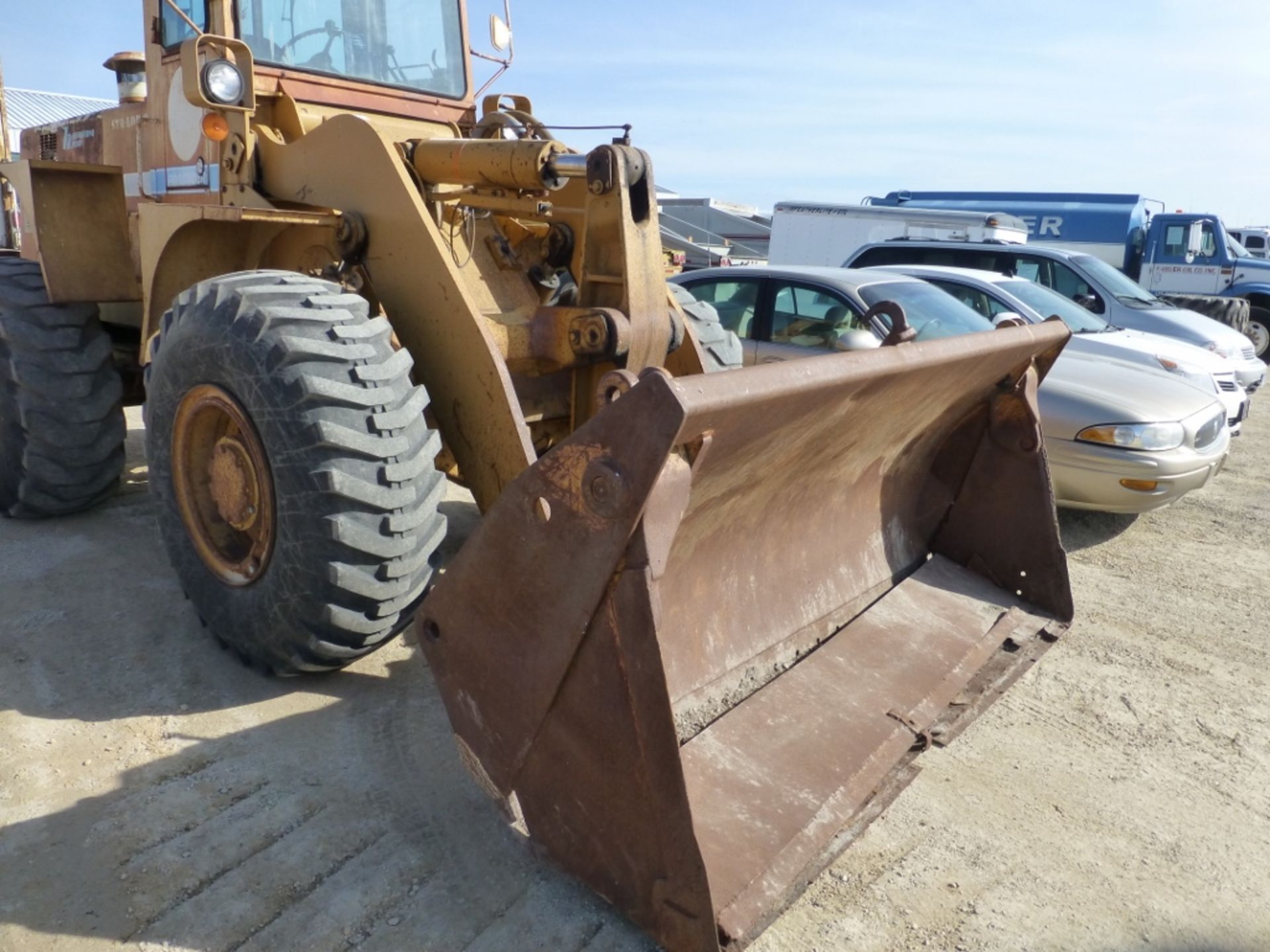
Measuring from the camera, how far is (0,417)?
4.53 m

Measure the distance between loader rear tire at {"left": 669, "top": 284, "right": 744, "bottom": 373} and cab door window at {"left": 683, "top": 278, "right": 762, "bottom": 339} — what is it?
6.43 ft

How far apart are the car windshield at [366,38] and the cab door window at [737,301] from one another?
2.52 meters

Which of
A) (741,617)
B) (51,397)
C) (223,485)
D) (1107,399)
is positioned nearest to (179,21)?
(51,397)

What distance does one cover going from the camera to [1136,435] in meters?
5.45

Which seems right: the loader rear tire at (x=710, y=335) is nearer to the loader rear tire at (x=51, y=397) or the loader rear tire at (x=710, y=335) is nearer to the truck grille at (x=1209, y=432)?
the loader rear tire at (x=51, y=397)

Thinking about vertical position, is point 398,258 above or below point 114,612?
above

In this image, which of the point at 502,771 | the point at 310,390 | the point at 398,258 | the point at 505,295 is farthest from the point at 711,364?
the point at 502,771

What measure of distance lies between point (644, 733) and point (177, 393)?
89.0 inches

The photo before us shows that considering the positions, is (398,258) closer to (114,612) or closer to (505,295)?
(505,295)

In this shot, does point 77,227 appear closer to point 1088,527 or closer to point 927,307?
point 927,307

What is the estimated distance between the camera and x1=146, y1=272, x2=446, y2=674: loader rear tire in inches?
113

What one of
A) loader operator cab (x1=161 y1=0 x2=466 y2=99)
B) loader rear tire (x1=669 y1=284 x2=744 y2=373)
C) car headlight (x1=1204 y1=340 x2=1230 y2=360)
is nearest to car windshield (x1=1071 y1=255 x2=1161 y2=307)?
car headlight (x1=1204 y1=340 x2=1230 y2=360)

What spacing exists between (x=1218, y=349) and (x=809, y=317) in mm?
5930

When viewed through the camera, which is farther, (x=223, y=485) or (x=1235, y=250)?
(x=1235, y=250)
